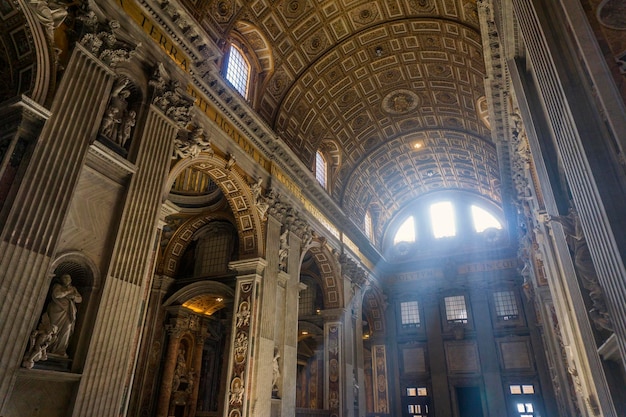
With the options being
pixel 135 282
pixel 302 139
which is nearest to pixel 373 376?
pixel 302 139

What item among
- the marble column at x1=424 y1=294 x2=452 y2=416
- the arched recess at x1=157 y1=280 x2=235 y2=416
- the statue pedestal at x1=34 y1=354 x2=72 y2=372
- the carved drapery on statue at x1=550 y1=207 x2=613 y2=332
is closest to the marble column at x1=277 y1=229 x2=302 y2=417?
the arched recess at x1=157 y1=280 x2=235 y2=416

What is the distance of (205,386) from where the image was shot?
48.2 ft

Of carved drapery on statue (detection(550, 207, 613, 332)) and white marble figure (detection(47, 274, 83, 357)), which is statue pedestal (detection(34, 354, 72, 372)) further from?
carved drapery on statue (detection(550, 207, 613, 332))

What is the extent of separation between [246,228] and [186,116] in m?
4.00

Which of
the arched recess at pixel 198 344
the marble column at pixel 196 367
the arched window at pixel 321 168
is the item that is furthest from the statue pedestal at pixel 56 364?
the arched window at pixel 321 168

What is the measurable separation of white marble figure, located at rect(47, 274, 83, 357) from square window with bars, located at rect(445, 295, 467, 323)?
61.4ft

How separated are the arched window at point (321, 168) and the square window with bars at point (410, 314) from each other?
9058 mm

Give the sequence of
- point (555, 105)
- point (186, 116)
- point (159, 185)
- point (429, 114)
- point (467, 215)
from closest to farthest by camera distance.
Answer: point (555, 105)
point (159, 185)
point (186, 116)
point (429, 114)
point (467, 215)

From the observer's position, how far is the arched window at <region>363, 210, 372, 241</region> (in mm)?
21094

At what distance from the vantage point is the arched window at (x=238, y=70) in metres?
11.9

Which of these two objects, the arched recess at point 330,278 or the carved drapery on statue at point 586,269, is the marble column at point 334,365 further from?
the carved drapery on statue at point 586,269

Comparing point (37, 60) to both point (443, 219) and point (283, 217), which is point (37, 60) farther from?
point (443, 219)

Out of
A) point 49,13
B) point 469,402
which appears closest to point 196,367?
point 49,13

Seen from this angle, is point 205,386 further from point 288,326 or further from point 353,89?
point 353,89
